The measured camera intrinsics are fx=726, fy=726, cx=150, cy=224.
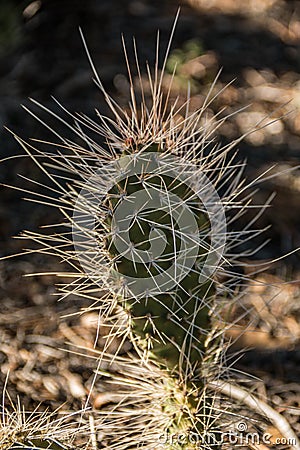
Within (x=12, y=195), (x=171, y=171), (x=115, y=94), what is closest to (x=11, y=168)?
(x=12, y=195)

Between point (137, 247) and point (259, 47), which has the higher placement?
point (137, 247)

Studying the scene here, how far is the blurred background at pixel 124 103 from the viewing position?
60.9 inches

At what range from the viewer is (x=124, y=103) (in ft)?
7.70

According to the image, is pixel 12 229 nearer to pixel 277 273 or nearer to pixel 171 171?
pixel 277 273

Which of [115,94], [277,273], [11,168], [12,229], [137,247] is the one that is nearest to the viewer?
[137,247]

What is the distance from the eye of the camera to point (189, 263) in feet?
2.88

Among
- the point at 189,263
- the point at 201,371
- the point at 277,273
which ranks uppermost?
the point at 189,263

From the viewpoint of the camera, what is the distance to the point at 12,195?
207 cm

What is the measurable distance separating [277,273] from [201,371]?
86cm

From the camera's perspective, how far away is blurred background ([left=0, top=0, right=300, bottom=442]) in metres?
1.55

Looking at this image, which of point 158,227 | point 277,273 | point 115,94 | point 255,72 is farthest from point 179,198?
point 255,72

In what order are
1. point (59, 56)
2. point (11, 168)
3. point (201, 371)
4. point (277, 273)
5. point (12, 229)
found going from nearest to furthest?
1. point (201, 371)
2. point (277, 273)
3. point (12, 229)
4. point (11, 168)
5. point (59, 56)

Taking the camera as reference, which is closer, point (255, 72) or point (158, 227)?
point (158, 227)

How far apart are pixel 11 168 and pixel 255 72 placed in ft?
3.05
